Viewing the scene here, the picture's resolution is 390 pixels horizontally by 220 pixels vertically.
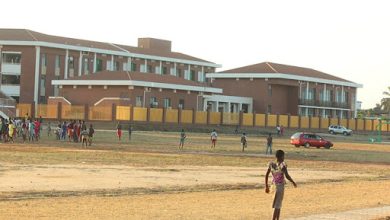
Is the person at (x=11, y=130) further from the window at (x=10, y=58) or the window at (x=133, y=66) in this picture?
the window at (x=133, y=66)

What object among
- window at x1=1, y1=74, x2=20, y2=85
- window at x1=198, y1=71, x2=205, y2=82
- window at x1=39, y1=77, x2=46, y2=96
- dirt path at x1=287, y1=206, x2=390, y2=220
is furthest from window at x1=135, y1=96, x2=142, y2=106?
dirt path at x1=287, y1=206, x2=390, y2=220

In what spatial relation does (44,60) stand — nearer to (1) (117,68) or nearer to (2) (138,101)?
(1) (117,68)

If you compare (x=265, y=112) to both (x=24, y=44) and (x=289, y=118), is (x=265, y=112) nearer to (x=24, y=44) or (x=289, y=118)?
(x=289, y=118)

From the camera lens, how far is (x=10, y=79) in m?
93.0

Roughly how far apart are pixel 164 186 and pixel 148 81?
61129 millimetres

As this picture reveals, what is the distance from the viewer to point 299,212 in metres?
20.5

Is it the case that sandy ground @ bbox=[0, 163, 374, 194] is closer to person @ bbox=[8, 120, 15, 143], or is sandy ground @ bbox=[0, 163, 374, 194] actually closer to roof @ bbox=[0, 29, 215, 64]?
person @ bbox=[8, 120, 15, 143]

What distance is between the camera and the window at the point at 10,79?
304 feet

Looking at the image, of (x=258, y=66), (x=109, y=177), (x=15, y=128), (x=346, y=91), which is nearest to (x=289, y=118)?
(x=258, y=66)

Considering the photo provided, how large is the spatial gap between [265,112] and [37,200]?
88.5 meters

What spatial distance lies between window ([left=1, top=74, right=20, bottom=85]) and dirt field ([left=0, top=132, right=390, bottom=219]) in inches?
1905

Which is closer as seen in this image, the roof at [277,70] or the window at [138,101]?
the window at [138,101]

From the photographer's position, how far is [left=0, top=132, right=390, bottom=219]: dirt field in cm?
1980

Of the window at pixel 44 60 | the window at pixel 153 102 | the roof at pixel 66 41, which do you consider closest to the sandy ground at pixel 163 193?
the window at pixel 153 102
